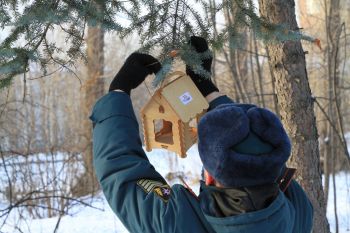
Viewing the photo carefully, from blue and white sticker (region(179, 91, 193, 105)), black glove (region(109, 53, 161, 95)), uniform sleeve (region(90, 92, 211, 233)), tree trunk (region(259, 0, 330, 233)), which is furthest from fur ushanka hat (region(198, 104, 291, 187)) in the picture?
tree trunk (region(259, 0, 330, 233))

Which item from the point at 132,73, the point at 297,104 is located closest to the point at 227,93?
the point at 297,104

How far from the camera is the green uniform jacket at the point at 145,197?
1334 mm

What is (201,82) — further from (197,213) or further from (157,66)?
(197,213)

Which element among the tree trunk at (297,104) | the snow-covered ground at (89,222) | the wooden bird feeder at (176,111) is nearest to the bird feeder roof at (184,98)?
the wooden bird feeder at (176,111)

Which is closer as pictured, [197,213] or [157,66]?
[197,213]

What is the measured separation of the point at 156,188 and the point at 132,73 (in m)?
0.50

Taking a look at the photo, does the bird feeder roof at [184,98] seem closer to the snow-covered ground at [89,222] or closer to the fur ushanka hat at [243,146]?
the fur ushanka hat at [243,146]

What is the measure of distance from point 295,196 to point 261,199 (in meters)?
0.32

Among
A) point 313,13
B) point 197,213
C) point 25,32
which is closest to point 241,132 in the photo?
point 197,213

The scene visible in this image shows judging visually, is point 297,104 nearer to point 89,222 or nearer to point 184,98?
point 184,98

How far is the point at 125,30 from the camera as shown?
2391 millimetres

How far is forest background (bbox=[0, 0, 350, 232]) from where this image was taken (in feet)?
10.3

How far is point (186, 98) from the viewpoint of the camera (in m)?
2.00

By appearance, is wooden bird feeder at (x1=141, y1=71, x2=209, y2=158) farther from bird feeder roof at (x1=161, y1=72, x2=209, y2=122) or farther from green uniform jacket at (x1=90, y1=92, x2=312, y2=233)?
green uniform jacket at (x1=90, y1=92, x2=312, y2=233)
